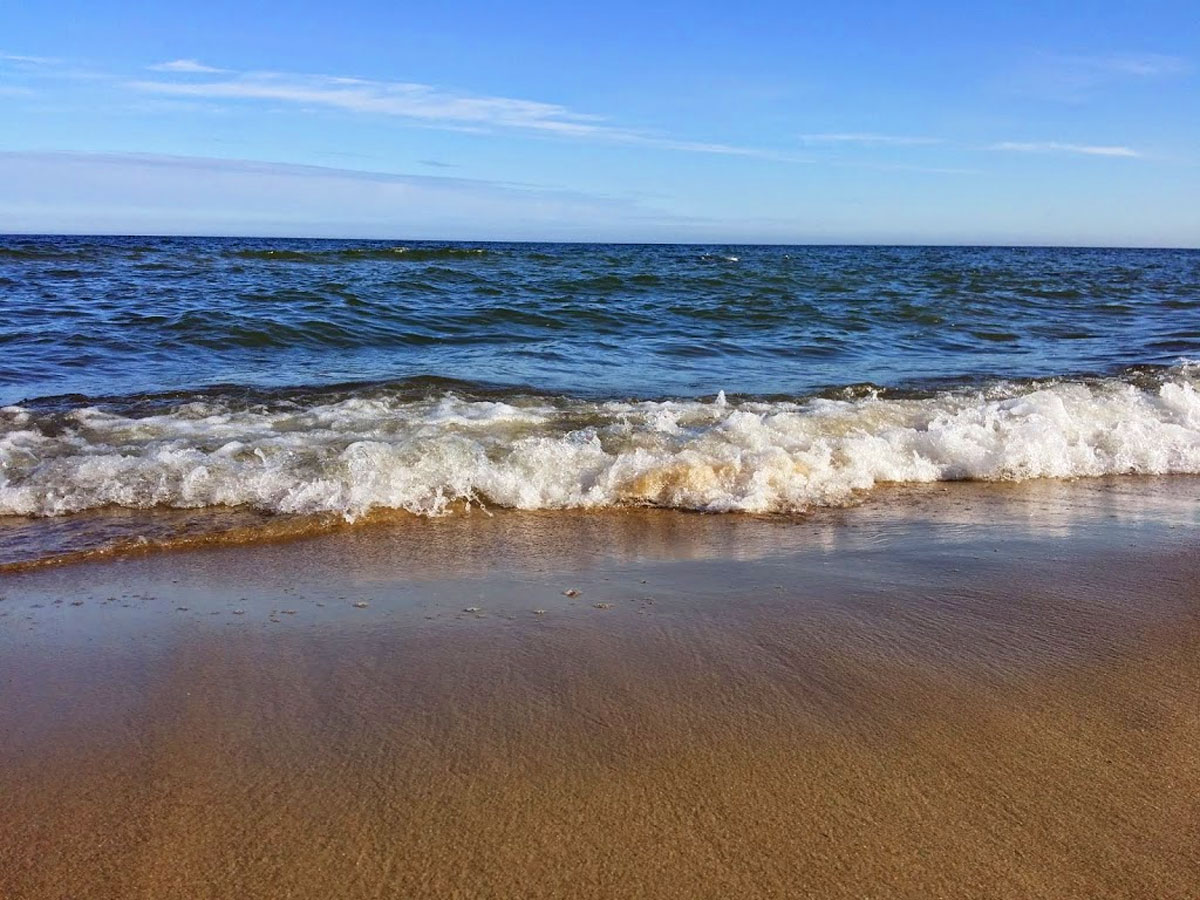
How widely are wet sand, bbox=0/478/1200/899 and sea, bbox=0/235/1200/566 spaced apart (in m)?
0.80

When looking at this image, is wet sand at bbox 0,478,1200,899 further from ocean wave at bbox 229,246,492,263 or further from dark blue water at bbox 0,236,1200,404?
ocean wave at bbox 229,246,492,263

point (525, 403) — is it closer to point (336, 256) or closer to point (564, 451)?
point (564, 451)

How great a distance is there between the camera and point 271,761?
2271mm

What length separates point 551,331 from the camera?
39.4 feet

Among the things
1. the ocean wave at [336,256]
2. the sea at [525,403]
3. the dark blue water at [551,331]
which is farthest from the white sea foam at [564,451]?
the ocean wave at [336,256]

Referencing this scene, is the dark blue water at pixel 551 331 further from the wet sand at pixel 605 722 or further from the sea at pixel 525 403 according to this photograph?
the wet sand at pixel 605 722

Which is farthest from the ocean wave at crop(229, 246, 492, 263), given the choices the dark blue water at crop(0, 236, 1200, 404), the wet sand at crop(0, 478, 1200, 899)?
the wet sand at crop(0, 478, 1200, 899)

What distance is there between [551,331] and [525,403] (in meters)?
4.88

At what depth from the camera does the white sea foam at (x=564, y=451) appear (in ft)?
15.8

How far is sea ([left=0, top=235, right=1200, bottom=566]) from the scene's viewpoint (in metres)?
4.85

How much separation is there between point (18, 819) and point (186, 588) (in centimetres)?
160

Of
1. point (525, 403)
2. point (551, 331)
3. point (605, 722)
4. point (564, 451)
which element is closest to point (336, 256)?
point (551, 331)

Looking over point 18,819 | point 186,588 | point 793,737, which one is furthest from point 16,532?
point 793,737

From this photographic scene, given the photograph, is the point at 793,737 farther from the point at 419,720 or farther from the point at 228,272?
the point at 228,272
